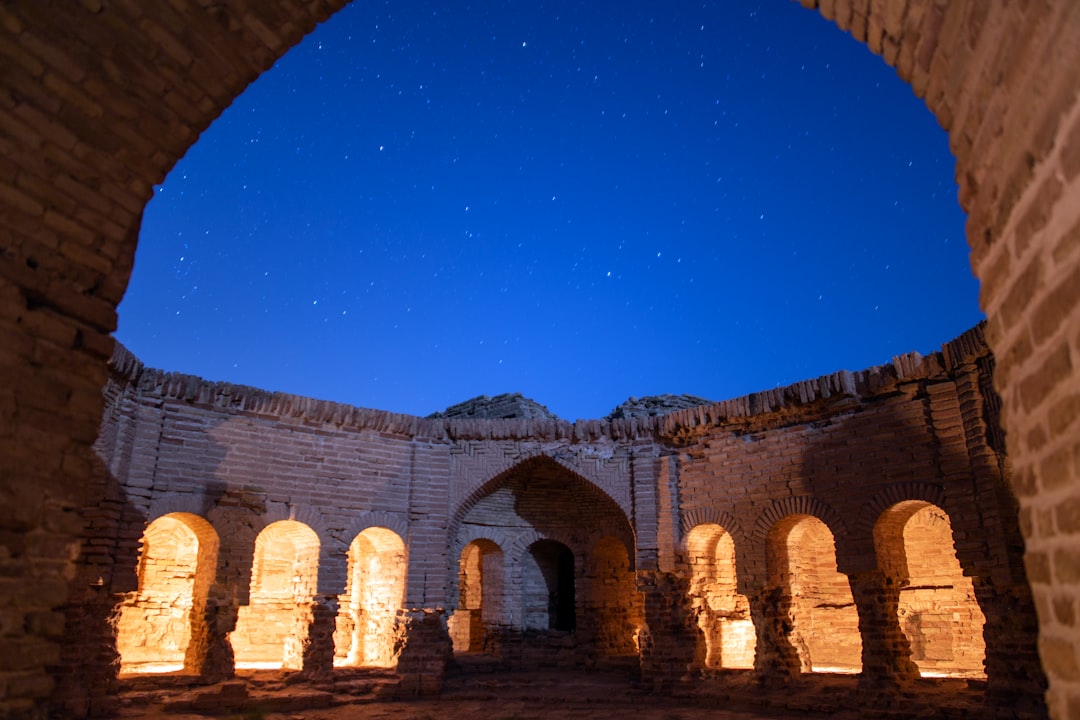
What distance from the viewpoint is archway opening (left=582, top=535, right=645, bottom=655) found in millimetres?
15461

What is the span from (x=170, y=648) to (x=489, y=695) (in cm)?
620

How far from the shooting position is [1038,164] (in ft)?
7.70

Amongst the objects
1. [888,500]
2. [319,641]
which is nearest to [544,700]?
[319,641]

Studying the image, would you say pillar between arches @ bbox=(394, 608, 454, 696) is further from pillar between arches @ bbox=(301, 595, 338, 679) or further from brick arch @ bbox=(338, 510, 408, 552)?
brick arch @ bbox=(338, 510, 408, 552)

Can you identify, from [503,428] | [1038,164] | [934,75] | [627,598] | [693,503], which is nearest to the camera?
[1038,164]

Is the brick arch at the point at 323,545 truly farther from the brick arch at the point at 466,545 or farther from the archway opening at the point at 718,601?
the archway opening at the point at 718,601

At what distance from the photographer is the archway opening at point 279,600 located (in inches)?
526

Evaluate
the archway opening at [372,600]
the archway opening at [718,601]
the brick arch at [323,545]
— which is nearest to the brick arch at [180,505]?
the brick arch at [323,545]

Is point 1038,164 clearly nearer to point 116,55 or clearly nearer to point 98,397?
point 116,55

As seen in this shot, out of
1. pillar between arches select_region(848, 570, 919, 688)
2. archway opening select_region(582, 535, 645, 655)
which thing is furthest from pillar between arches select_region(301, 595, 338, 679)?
pillar between arches select_region(848, 570, 919, 688)

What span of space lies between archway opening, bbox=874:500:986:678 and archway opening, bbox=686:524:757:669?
3.03 m

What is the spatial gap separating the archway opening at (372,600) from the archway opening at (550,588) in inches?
125

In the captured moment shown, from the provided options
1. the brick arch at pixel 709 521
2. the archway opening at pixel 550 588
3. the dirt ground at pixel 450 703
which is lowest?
the dirt ground at pixel 450 703

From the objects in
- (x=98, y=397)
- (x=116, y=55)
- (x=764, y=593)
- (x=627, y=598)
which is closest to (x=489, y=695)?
(x=627, y=598)
